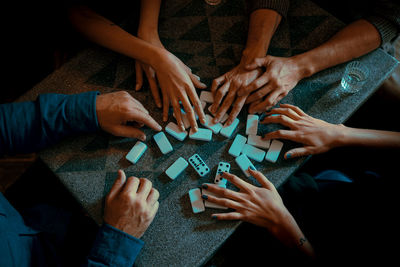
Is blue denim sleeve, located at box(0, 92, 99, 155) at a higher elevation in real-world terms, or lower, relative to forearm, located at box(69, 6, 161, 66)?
lower

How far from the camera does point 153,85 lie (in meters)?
1.21

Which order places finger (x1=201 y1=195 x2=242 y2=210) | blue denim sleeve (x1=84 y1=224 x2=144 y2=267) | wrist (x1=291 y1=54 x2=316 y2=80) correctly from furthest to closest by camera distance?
wrist (x1=291 y1=54 x2=316 y2=80)
finger (x1=201 y1=195 x2=242 y2=210)
blue denim sleeve (x1=84 y1=224 x2=144 y2=267)

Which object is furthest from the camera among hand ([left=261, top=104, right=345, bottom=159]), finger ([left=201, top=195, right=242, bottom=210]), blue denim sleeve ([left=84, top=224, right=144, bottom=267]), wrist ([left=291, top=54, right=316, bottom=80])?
wrist ([left=291, top=54, right=316, bottom=80])

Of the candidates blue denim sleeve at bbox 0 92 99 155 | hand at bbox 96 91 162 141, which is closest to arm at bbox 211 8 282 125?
hand at bbox 96 91 162 141

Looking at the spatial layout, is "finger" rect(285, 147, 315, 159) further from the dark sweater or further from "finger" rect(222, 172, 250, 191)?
the dark sweater

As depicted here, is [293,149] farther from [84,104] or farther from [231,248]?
[84,104]

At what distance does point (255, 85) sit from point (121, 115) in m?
0.60

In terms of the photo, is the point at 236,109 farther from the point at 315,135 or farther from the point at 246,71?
the point at 315,135

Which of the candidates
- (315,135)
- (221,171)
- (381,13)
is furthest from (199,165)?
(381,13)

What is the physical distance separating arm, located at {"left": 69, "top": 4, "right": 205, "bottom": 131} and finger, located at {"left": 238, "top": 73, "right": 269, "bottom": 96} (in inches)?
8.1

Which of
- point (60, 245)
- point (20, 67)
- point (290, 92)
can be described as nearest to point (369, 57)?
point (290, 92)

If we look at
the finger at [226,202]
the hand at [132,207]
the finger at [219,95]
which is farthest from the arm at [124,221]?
the finger at [219,95]

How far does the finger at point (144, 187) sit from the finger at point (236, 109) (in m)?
0.42

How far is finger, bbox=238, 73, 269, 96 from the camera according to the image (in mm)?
1187
